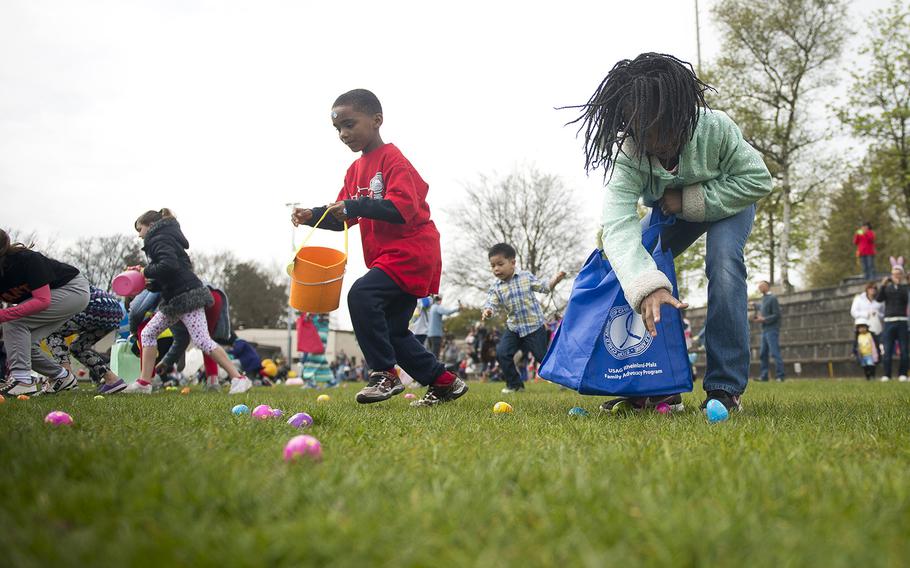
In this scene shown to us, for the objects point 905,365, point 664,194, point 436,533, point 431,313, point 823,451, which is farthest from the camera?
point 431,313

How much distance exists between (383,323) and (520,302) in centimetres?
455

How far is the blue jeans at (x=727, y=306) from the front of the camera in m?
3.84

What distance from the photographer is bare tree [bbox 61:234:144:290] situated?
1066 inches

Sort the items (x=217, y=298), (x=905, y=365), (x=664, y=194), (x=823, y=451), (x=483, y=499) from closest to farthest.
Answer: (x=483, y=499)
(x=823, y=451)
(x=664, y=194)
(x=217, y=298)
(x=905, y=365)

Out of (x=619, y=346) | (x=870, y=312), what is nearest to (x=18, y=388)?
(x=619, y=346)

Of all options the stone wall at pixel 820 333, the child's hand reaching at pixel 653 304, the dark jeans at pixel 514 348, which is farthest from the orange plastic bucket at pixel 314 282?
the stone wall at pixel 820 333

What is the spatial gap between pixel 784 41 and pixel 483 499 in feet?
90.4

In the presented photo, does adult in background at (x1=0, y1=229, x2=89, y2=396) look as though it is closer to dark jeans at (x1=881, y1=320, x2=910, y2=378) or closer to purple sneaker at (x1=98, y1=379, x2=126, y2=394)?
purple sneaker at (x1=98, y1=379, x2=126, y2=394)

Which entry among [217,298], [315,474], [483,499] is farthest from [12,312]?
Result: [483,499]

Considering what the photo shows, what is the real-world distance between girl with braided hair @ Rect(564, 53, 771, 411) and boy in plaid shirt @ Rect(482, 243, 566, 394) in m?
5.01

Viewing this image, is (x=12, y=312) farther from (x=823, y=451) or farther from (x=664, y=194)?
(x=823, y=451)

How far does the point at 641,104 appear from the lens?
3469 millimetres

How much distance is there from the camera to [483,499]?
61.8 inches

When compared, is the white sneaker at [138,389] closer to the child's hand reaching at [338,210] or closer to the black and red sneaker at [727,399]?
the child's hand reaching at [338,210]
